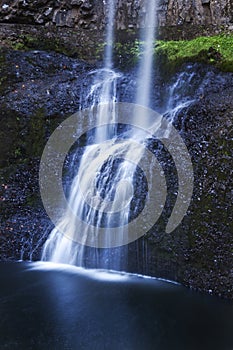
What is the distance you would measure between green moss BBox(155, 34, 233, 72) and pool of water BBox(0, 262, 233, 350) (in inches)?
138

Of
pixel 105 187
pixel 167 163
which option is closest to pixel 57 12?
pixel 105 187

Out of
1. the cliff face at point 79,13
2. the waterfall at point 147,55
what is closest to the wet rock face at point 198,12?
the cliff face at point 79,13

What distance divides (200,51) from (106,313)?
14.7 ft

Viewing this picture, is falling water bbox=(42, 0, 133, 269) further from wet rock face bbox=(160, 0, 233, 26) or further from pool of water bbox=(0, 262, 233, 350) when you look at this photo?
wet rock face bbox=(160, 0, 233, 26)

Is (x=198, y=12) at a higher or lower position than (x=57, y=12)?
lower

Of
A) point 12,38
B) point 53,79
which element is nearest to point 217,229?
point 53,79

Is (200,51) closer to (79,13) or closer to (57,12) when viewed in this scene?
(79,13)

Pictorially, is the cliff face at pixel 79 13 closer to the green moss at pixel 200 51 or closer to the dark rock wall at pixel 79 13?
the dark rock wall at pixel 79 13

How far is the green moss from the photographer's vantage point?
654 centimetres

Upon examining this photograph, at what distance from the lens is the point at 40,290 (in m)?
5.14

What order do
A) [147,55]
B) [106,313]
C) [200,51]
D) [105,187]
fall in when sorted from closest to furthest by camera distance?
[106,313], [105,187], [200,51], [147,55]

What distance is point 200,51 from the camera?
6.87 meters

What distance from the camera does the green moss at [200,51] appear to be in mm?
6543

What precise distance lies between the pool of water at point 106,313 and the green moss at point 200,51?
11.5 ft
